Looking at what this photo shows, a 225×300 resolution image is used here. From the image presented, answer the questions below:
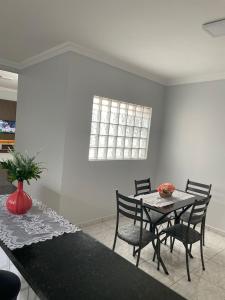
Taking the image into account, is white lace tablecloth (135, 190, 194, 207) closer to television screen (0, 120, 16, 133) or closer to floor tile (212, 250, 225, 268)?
floor tile (212, 250, 225, 268)

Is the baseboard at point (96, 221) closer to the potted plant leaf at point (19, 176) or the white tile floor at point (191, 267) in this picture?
the white tile floor at point (191, 267)

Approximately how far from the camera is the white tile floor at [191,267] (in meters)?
2.17

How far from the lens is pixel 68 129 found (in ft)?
9.78

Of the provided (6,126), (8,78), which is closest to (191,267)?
(8,78)

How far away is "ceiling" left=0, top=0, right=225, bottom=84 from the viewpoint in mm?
1891

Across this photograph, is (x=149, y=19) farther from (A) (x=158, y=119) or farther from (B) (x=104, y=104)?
(A) (x=158, y=119)

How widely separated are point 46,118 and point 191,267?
2.63 meters

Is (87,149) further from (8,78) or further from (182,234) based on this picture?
(8,78)

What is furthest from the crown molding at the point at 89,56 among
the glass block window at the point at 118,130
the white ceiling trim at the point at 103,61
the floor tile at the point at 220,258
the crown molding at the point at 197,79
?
the floor tile at the point at 220,258

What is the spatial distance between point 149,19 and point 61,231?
190 cm

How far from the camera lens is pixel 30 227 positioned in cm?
140

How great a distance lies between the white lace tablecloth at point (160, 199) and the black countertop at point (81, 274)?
1370 millimetres

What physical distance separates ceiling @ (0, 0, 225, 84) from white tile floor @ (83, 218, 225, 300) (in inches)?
95.3

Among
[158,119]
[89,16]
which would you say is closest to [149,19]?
[89,16]
